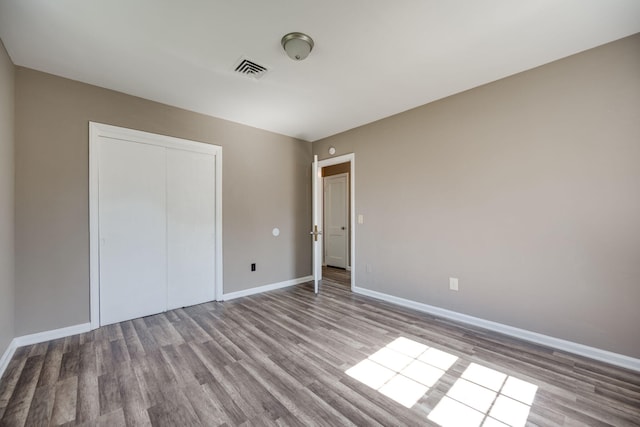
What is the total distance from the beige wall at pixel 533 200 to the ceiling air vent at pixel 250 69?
1.95m

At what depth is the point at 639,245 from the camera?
78.7 inches

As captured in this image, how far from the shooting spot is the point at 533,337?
2.45 meters

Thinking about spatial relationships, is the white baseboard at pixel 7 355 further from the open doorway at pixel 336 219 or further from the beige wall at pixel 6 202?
the open doorway at pixel 336 219

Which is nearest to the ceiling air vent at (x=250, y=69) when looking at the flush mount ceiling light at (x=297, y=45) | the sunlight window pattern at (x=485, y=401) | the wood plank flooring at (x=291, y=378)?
the flush mount ceiling light at (x=297, y=45)

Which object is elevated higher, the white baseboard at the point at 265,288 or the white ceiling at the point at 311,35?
the white ceiling at the point at 311,35

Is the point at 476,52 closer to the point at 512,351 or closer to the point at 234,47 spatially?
the point at 234,47

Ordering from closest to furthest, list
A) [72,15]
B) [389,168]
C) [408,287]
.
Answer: [72,15] → [408,287] → [389,168]

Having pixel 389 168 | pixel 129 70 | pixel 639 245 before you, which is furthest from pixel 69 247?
pixel 639 245

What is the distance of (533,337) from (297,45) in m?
3.38

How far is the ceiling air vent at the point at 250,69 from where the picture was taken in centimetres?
237

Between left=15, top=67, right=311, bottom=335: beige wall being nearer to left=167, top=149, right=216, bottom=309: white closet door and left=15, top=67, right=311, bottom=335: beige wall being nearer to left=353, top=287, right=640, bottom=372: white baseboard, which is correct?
left=167, top=149, right=216, bottom=309: white closet door

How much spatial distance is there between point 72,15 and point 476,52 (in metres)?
3.15

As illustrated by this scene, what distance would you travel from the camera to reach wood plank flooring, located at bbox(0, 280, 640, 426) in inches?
61.7

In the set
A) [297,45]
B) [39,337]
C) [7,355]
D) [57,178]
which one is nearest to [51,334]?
[39,337]
